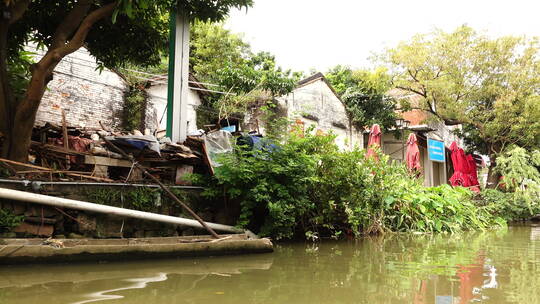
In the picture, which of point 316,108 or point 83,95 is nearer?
point 83,95

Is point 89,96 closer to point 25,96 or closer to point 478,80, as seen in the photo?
point 25,96

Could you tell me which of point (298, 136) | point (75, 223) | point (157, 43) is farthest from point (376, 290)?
point (157, 43)

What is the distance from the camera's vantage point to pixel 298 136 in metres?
7.64

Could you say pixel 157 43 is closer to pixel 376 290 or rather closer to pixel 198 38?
pixel 376 290

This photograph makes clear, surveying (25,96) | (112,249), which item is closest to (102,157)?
(25,96)

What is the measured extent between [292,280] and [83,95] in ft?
32.7

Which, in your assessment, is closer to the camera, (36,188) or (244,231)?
(36,188)

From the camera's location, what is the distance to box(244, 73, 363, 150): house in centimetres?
1436

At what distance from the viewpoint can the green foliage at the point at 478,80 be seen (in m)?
15.8

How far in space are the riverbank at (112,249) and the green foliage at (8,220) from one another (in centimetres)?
34

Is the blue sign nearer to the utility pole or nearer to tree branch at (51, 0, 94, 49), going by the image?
the utility pole

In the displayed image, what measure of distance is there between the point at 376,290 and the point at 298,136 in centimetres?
455

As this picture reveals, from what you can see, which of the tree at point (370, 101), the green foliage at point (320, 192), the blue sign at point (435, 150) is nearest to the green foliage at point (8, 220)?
the green foliage at point (320, 192)

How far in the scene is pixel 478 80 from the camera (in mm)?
16609
